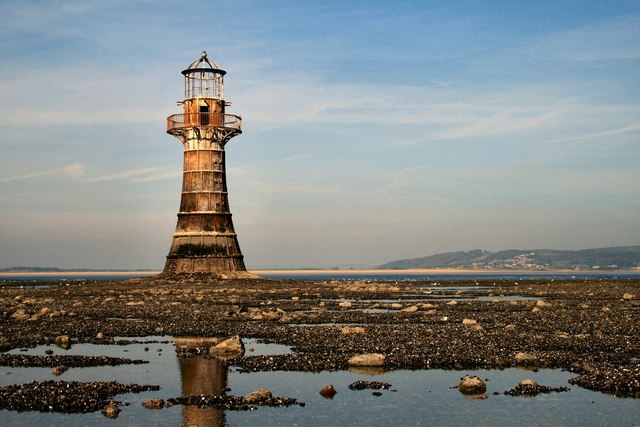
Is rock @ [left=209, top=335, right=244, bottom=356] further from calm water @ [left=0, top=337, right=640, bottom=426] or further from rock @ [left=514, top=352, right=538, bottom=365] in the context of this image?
rock @ [left=514, top=352, right=538, bottom=365]

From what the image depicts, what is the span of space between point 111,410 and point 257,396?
291 centimetres

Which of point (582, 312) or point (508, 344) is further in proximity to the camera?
point (582, 312)

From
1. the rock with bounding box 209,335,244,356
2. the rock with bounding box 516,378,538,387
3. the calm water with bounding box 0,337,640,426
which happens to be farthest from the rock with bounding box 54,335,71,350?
the rock with bounding box 516,378,538,387

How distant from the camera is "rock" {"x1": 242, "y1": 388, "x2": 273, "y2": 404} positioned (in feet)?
53.1

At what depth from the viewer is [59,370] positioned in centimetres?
1978

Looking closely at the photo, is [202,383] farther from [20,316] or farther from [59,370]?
[20,316]

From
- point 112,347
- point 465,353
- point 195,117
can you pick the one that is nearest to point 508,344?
point 465,353

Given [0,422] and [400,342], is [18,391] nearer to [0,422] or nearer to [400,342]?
[0,422]

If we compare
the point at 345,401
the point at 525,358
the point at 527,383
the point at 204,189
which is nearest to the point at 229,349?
the point at 345,401

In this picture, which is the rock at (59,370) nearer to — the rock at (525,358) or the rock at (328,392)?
the rock at (328,392)

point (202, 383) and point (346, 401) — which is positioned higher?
point (202, 383)

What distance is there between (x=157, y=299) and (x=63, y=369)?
1046 inches

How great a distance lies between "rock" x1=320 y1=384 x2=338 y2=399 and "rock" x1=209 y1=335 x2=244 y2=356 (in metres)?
5.62

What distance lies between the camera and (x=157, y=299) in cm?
4638
